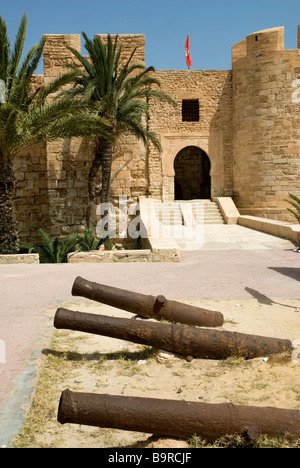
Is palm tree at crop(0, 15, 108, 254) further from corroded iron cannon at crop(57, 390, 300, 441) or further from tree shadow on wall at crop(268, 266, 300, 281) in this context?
corroded iron cannon at crop(57, 390, 300, 441)

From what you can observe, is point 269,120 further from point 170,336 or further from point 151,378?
point 151,378

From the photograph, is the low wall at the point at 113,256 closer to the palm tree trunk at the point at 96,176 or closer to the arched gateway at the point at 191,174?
the palm tree trunk at the point at 96,176

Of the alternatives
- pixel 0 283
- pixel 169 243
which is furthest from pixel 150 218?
pixel 0 283

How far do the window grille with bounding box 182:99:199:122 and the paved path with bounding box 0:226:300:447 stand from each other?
8363 millimetres

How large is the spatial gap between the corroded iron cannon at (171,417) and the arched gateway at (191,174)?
62.4 feet

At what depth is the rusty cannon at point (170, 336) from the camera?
387 cm

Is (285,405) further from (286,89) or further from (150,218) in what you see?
(286,89)

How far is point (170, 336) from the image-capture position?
388 centimetres

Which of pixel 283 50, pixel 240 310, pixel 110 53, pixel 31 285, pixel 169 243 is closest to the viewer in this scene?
pixel 240 310

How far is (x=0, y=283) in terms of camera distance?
7.45m

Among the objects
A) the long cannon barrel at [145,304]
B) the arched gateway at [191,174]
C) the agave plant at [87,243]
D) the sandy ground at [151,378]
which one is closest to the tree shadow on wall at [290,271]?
the sandy ground at [151,378]

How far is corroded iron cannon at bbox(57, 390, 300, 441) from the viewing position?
2512mm

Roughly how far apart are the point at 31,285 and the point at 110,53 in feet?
26.5

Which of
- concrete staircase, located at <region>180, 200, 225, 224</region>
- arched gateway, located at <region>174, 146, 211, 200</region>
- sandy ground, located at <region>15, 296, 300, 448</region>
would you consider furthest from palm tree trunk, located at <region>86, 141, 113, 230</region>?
sandy ground, located at <region>15, 296, 300, 448</region>
